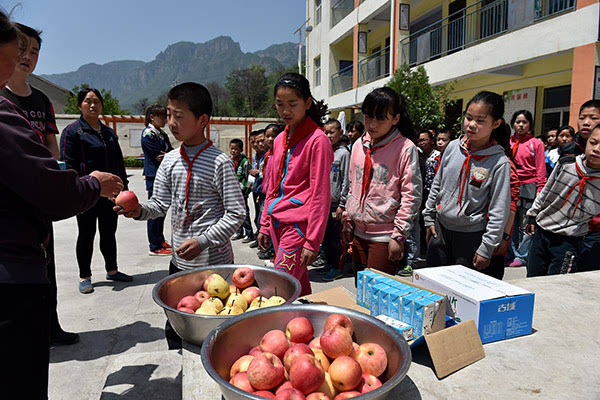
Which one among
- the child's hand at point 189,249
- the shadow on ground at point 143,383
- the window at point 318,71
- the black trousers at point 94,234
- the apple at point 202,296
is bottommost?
the shadow on ground at point 143,383

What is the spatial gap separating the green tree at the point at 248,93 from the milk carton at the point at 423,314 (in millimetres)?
62147

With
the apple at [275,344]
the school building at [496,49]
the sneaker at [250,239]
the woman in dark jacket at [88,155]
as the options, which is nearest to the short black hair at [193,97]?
the apple at [275,344]

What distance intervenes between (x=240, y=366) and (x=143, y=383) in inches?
44.5

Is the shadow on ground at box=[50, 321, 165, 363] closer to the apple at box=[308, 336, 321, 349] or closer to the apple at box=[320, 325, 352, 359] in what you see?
the apple at box=[308, 336, 321, 349]

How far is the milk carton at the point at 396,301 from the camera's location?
5.60 ft

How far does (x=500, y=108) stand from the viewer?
2.56 metres

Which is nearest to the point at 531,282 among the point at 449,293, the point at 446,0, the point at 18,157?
the point at 449,293

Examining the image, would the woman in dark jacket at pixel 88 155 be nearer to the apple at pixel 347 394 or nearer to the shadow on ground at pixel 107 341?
the shadow on ground at pixel 107 341

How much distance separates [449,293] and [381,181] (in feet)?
3.61

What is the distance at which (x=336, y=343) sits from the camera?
1.29 meters

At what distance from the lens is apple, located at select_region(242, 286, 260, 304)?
182 cm

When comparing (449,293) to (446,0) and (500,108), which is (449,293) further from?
(446,0)

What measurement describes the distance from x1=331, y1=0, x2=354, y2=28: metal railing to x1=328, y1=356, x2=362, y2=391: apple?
21725mm

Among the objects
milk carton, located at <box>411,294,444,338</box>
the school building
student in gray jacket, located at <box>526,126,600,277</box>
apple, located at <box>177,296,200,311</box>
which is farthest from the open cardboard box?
the school building
